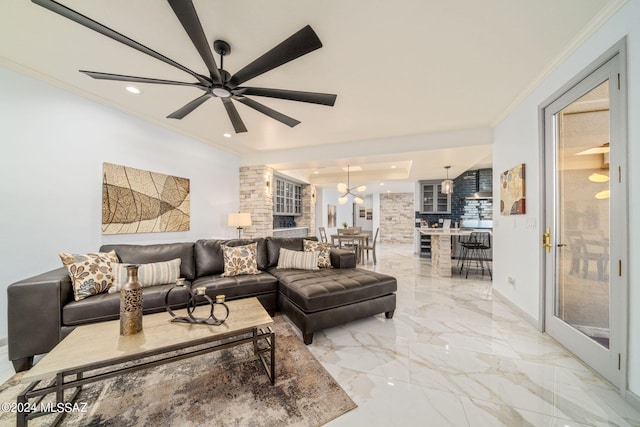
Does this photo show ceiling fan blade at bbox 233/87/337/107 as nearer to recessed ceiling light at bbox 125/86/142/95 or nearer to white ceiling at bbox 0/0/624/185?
white ceiling at bbox 0/0/624/185

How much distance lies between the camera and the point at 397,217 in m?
10.5

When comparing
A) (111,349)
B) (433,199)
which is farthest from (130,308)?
(433,199)

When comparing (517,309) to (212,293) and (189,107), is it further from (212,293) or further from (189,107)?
(189,107)

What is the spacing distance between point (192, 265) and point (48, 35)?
251 cm

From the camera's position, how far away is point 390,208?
10562mm

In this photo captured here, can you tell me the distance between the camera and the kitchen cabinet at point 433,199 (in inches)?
274

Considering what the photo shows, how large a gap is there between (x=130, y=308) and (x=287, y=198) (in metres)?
5.51

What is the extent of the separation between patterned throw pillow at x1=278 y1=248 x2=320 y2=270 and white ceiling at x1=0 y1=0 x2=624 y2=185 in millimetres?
1996

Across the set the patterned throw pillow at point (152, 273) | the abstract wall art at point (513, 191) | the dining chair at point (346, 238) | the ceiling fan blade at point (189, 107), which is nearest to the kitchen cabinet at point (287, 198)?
the dining chair at point (346, 238)

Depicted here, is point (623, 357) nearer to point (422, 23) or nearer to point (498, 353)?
point (498, 353)

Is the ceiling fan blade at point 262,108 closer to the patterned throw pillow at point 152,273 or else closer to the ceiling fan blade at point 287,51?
the ceiling fan blade at point 287,51

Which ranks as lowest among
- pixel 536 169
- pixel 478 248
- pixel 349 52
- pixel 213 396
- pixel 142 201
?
pixel 213 396

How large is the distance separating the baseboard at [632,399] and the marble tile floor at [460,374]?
0.03 meters

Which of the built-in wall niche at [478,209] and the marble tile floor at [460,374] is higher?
the built-in wall niche at [478,209]
